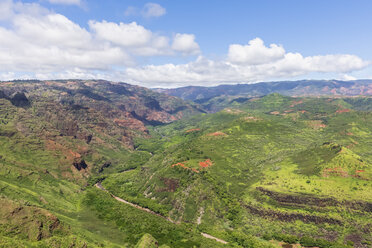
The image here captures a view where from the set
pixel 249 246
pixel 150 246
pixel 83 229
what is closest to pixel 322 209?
pixel 249 246

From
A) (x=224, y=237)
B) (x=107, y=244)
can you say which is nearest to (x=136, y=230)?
(x=107, y=244)

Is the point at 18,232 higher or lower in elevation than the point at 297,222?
higher

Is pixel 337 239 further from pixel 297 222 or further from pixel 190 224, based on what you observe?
pixel 190 224

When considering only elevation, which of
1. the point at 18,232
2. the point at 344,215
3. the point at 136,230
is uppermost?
the point at 18,232

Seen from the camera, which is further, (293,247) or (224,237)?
(224,237)

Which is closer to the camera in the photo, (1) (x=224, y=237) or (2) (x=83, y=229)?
(1) (x=224, y=237)

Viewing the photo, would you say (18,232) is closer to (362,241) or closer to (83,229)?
(83,229)

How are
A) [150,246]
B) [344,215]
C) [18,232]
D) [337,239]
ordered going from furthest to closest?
[344,215], [337,239], [150,246], [18,232]

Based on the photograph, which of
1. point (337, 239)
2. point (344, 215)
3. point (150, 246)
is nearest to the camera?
point (150, 246)

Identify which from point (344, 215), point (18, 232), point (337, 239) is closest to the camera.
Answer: point (18, 232)
